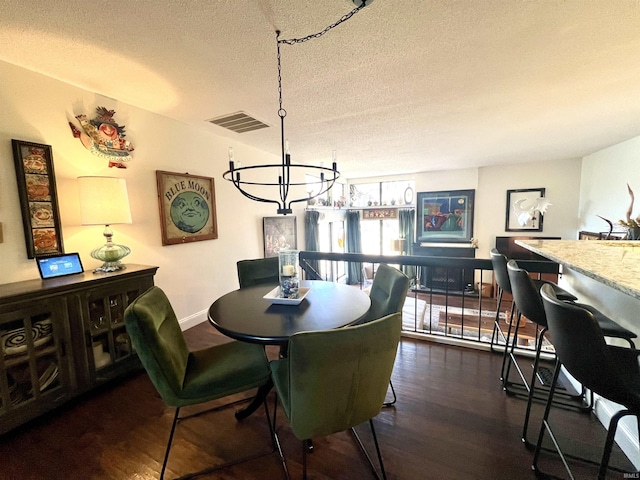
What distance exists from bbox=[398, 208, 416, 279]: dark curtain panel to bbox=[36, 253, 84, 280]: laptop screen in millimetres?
6712

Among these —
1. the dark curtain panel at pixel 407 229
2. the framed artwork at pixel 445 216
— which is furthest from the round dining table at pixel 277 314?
the dark curtain panel at pixel 407 229

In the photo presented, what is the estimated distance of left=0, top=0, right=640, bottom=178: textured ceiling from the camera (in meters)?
1.39

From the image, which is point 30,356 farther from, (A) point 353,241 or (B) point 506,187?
(B) point 506,187

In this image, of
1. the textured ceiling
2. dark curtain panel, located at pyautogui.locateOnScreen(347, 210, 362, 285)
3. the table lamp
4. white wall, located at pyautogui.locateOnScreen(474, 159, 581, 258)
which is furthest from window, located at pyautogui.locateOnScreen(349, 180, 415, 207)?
the table lamp

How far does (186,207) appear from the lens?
10.1 ft

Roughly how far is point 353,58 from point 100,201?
2216mm

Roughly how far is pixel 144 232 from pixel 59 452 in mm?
1804

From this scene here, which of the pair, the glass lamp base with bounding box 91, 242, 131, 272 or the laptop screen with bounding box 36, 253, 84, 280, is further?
the glass lamp base with bounding box 91, 242, 131, 272

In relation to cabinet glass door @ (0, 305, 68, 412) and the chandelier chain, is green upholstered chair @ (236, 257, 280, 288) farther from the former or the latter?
the chandelier chain

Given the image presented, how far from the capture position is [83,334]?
6.21ft

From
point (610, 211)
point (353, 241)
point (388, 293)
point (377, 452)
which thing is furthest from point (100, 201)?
point (610, 211)

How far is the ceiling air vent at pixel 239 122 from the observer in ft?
9.13

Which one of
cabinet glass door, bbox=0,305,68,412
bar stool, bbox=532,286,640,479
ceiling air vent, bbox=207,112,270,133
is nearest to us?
bar stool, bbox=532,286,640,479

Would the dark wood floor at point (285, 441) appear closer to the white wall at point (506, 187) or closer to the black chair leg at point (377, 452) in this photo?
the black chair leg at point (377, 452)
